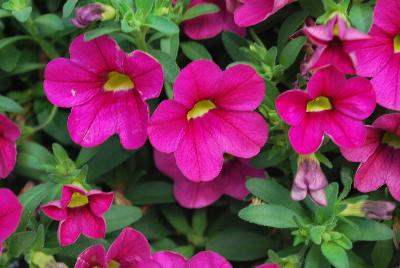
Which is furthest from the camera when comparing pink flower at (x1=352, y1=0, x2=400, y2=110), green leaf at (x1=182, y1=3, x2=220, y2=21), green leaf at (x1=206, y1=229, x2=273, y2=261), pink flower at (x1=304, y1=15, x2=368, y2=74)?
green leaf at (x1=206, y1=229, x2=273, y2=261)

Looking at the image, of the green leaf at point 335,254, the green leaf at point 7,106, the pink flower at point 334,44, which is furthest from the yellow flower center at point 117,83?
the green leaf at point 335,254

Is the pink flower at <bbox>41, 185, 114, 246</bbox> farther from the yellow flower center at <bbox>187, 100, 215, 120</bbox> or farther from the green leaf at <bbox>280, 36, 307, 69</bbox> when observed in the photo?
the green leaf at <bbox>280, 36, 307, 69</bbox>

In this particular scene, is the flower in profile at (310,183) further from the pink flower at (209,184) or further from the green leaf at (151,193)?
the green leaf at (151,193)

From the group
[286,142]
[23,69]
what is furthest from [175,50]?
[23,69]

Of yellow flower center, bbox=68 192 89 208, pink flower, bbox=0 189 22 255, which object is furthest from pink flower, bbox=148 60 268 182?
pink flower, bbox=0 189 22 255

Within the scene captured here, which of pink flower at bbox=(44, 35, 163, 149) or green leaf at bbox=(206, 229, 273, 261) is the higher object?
pink flower at bbox=(44, 35, 163, 149)

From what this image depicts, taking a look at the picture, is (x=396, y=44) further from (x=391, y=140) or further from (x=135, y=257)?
(x=135, y=257)

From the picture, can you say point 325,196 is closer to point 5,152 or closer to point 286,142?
point 286,142
